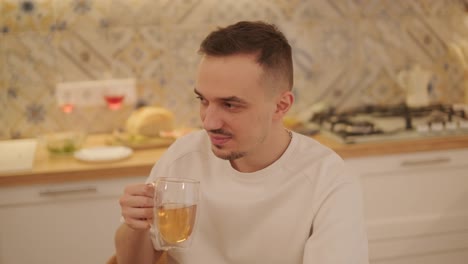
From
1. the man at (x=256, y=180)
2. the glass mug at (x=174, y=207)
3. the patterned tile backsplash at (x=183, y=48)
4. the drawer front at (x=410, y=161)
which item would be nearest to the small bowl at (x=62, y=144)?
the patterned tile backsplash at (x=183, y=48)

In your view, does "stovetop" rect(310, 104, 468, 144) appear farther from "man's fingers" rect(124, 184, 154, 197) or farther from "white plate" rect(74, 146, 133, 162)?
"man's fingers" rect(124, 184, 154, 197)

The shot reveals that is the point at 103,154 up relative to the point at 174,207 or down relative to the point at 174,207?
up

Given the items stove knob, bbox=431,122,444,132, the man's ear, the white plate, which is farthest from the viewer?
stove knob, bbox=431,122,444,132

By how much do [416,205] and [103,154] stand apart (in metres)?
1.38

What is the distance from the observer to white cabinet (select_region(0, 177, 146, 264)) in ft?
7.75

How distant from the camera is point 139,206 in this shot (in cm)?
133

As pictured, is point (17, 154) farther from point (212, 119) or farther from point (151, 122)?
point (212, 119)

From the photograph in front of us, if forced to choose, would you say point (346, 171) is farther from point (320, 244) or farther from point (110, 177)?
point (110, 177)

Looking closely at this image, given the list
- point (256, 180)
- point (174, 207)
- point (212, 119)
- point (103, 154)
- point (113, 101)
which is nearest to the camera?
point (174, 207)

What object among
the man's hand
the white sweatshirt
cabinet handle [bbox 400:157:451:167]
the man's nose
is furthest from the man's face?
cabinet handle [bbox 400:157:451:167]

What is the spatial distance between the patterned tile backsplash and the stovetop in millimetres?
222

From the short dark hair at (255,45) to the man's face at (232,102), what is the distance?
0.02 m

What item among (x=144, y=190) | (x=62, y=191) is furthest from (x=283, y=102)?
(x=62, y=191)

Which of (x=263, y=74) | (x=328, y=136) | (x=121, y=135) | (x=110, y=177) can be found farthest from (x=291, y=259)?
(x=121, y=135)
